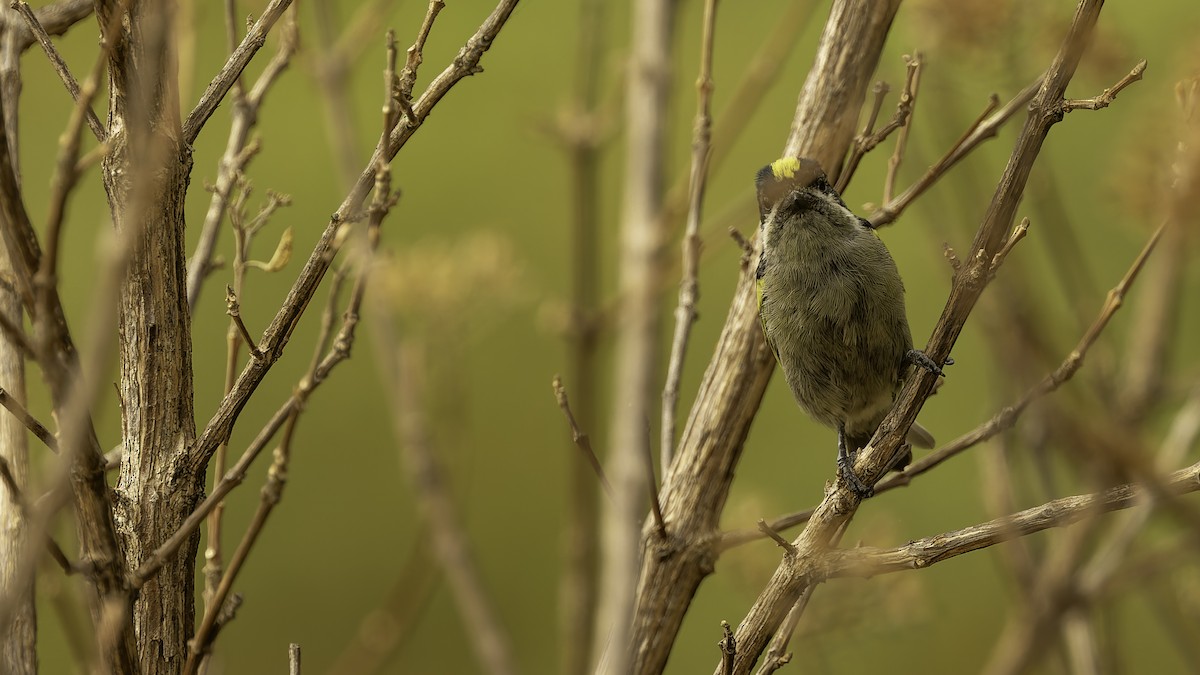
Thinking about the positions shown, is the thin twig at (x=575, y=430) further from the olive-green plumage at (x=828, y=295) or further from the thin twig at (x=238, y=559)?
the olive-green plumage at (x=828, y=295)

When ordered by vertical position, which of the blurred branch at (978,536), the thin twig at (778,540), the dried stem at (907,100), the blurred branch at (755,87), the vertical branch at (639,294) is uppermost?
the blurred branch at (755,87)

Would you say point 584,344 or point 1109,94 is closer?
point 1109,94

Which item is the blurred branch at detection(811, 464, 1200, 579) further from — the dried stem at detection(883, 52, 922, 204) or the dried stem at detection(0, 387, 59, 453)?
the dried stem at detection(0, 387, 59, 453)

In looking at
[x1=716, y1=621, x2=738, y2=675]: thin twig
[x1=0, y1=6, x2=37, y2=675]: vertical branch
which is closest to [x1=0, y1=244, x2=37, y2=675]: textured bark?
[x1=0, y1=6, x2=37, y2=675]: vertical branch

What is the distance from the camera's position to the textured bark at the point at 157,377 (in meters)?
1.24

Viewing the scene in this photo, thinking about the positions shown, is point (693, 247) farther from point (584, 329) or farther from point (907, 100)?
point (907, 100)

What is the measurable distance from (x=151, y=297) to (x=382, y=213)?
28 centimetres

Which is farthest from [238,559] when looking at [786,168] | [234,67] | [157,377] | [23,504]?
[786,168]

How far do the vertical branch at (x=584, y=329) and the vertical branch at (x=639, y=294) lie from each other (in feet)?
2.50

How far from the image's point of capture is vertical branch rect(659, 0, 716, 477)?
6.16 ft

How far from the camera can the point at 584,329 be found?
1979mm

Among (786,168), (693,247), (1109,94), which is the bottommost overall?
(1109,94)

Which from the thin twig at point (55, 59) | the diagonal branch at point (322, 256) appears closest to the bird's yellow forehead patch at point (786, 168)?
the diagonal branch at point (322, 256)

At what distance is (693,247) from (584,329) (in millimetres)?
241
